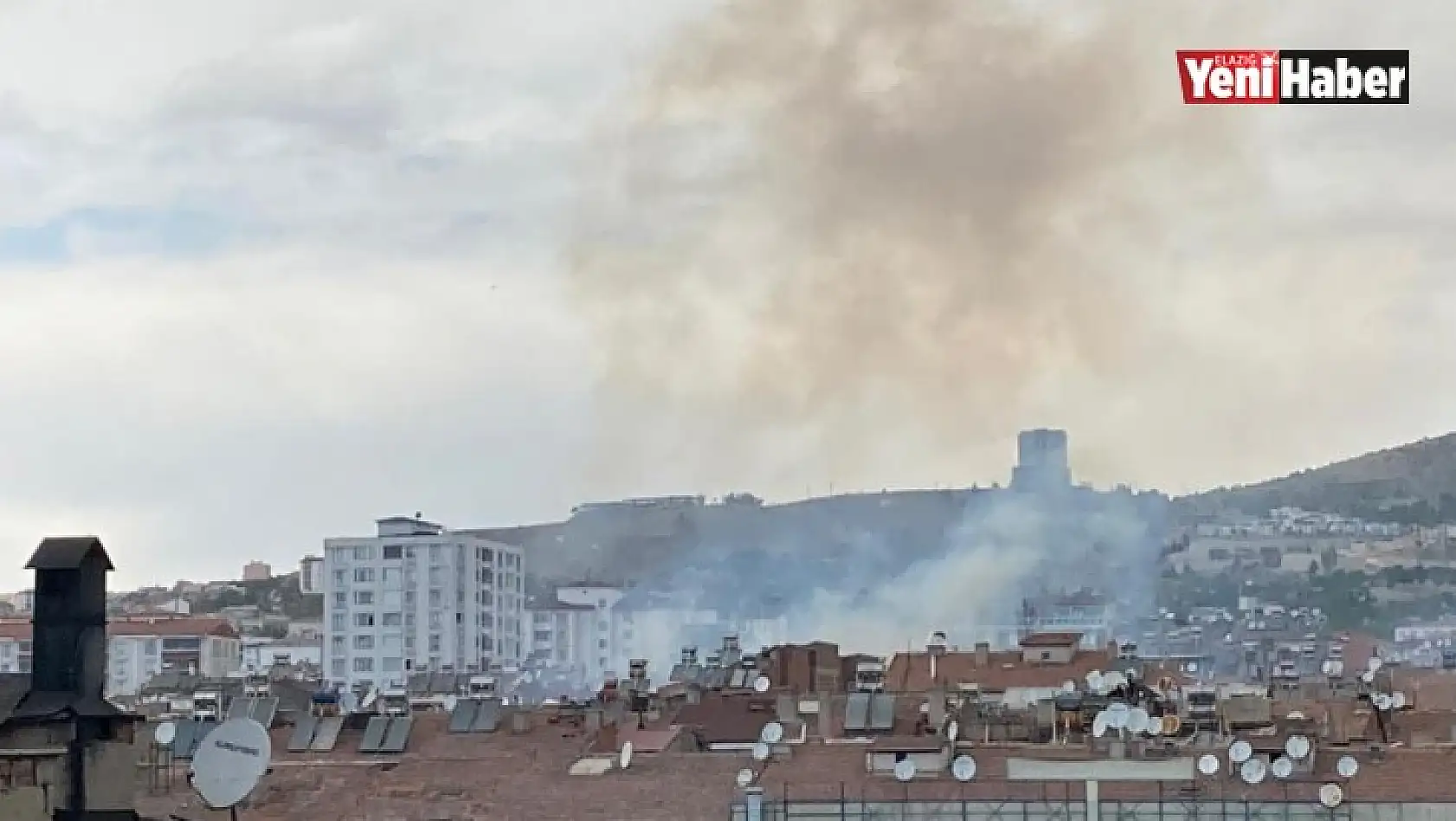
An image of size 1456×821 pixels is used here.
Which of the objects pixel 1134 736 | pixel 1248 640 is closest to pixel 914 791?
pixel 1134 736

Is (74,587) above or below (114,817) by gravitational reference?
above

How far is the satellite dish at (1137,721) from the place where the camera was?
1809 inches

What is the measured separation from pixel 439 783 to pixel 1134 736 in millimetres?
Result: 12266

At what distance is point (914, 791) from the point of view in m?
44.1

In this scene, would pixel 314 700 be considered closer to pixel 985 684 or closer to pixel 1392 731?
pixel 985 684

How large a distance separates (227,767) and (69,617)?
190 inches

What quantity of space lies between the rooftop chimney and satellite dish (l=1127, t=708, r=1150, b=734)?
3001 centimetres

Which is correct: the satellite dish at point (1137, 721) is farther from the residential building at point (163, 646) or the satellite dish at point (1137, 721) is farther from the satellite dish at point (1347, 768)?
the residential building at point (163, 646)

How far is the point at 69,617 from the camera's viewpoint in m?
18.2

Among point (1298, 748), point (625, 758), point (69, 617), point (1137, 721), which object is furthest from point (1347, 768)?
point (69, 617)

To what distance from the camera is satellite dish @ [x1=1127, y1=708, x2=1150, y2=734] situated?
151 feet

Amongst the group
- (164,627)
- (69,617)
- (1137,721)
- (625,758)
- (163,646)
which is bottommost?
(625,758)

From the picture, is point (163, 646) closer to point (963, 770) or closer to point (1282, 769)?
point (963, 770)

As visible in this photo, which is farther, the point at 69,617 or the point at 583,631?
the point at 583,631
